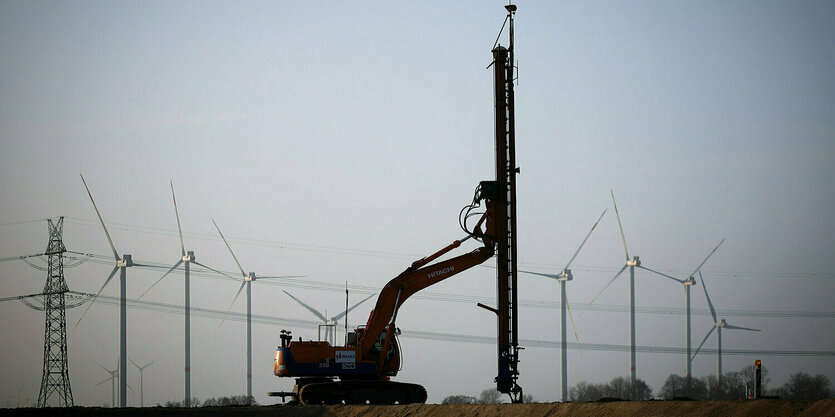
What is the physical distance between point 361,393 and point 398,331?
8.33 feet

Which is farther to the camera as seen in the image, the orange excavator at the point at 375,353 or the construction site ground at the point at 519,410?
the orange excavator at the point at 375,353

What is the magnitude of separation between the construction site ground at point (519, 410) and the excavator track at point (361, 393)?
1120mm

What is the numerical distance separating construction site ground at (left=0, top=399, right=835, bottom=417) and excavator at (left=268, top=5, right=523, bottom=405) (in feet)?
5.14

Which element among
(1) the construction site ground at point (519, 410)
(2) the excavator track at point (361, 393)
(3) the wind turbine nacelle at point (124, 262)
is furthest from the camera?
(3) the wind turbine nacelle at point (124, 262)

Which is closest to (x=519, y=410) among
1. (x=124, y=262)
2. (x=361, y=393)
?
(x=361, y=393)

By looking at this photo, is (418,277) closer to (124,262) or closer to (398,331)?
(398,331)

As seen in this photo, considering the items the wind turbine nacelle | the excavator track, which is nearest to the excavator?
the excavator track

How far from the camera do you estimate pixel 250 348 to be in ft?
238

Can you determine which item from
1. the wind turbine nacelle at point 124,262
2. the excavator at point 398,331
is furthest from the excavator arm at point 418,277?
the wind turbine nacelle at point 124,262

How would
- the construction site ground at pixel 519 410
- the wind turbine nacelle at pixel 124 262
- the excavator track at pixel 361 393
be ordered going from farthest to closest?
the wind turbine nacelle at pixel 124 262, the excavator track at pixel 361 393, the construction site ground at pixel 519 410

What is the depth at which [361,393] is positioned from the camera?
3544cm

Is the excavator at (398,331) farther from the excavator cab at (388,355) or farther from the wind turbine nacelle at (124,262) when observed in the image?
the wind turbine nacelle at (124,262)

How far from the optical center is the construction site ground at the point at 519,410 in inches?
955

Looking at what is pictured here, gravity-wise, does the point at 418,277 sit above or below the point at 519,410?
above
